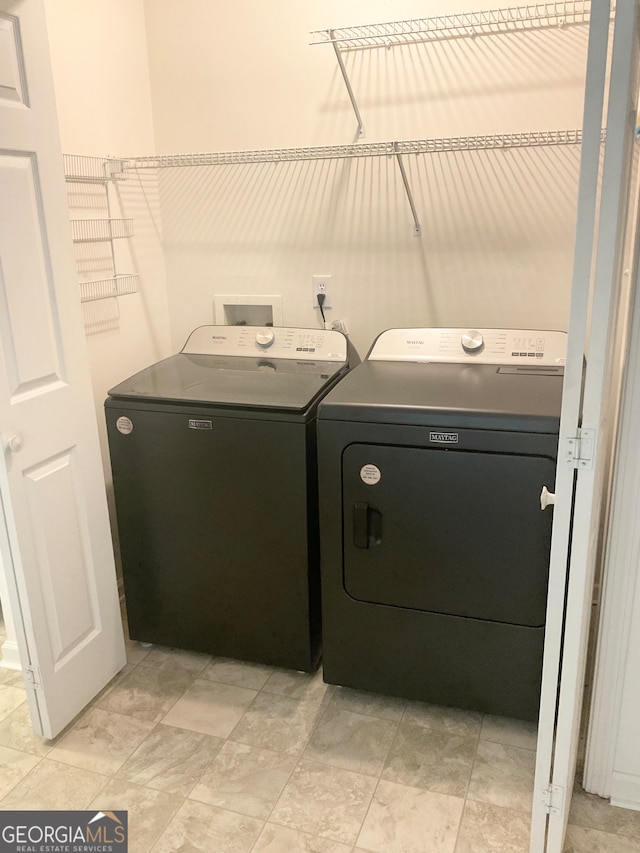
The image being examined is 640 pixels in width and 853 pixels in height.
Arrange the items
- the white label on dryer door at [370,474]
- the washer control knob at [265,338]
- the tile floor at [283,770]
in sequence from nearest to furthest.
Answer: the tile floor at [283,770], the white label on dryer door at [370,474], the washer control knob at [265,338]

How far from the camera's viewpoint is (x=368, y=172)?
2359mm

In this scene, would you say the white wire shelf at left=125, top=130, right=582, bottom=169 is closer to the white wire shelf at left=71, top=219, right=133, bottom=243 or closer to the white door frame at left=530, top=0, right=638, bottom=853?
the white wire shelf at left=71, top=219, right=133, bottom=243

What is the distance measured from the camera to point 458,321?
2.39 meters

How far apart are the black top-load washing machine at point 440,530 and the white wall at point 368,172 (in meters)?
0.45

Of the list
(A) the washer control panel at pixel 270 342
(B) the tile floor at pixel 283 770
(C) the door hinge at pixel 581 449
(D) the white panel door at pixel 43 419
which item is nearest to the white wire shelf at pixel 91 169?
(D) the white panel door at pixel 43 419

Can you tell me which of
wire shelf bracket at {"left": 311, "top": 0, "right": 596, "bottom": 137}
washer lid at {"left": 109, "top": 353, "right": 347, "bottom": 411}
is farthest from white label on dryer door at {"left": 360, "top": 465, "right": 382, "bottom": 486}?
wire shelf bracket at {"left": 311, "top": 0, "right": 596, "bottom": 137}

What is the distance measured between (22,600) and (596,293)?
5.10ft

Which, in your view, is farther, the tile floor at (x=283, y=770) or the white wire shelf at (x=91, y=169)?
the white wire shelf at (x=91, y=169)

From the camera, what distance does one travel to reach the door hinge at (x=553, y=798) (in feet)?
4.51

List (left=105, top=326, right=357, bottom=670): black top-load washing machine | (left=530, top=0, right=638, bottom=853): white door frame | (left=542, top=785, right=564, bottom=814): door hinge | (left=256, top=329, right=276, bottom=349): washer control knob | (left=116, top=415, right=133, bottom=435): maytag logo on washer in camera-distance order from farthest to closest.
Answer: (left=256, top=329, right=276, bottom=349): washer control knob, (left=116, top=415, right=133, bottom=435): maytag logo on washer, (left=105, top=326, right=357, bottom=670): black top-load washing machine, (left=542, top=785, right=564, bottom=814): door hinge, (left=530, top=0, right=638, bottom=853): white door frame

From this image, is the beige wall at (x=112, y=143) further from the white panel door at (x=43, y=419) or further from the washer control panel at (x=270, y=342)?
the white panel door at (x=43, y=419)

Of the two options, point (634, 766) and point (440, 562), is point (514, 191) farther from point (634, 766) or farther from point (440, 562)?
point (634, 766)

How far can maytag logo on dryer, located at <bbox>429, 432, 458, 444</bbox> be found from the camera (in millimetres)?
1720

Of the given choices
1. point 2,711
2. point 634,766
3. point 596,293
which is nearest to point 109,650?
point 2,711
